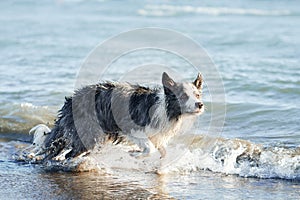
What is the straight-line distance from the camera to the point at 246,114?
8945 mm

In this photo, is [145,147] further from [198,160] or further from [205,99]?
[205,99]

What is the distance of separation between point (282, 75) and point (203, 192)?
614 cm

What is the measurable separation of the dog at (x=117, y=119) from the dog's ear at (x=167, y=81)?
4cm

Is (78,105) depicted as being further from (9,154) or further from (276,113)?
(276,113)

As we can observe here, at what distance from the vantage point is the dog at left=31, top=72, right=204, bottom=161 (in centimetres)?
653

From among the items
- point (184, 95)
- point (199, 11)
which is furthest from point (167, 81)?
point (199, 11)

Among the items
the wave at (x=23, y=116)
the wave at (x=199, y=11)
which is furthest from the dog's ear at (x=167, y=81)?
the wave at (x=199, y=11)

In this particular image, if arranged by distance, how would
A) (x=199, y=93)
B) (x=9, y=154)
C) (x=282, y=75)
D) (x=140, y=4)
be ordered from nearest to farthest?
(x=199, y=93) < (x=9, y=154) < (x=282, y=75) < (x=140, y=4)

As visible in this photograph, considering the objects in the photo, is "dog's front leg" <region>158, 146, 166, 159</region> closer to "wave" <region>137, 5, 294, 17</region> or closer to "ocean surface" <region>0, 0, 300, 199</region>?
"ocean surface" <region>0, 0, 300, 199</region>

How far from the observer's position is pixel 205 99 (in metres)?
9.82

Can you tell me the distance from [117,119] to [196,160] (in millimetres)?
1019

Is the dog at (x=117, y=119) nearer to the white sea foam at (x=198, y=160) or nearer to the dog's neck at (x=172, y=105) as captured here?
the dog's neck at (x=172, y=105)

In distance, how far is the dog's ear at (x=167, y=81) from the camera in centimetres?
632

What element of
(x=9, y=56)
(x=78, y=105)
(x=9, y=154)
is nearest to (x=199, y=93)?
(x=78, y=105)
